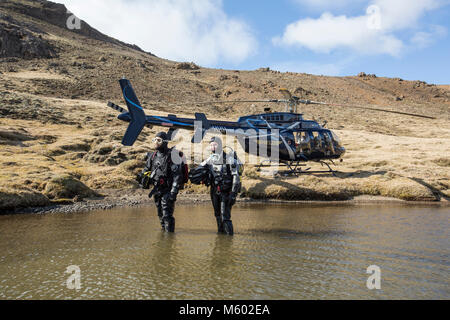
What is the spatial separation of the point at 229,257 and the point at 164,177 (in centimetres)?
275

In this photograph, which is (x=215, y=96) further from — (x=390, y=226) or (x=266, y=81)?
(x=390, y=226)

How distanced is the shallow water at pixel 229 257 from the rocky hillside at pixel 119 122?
13.3ft

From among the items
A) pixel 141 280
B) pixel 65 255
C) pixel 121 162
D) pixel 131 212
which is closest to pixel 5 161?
pixel 121 162

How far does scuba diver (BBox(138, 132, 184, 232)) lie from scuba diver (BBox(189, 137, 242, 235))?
362mm

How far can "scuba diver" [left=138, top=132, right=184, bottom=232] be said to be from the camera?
7.08m

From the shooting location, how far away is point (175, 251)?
541cm

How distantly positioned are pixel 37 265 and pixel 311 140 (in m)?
11.9

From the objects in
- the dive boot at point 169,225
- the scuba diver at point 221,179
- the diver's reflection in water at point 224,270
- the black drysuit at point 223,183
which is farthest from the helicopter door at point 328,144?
the diver's reflection in water at point 224,270

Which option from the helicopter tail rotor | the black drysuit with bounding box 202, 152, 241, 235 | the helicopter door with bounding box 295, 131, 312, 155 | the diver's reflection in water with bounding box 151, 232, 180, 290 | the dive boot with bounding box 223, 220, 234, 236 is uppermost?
the helicopter tail rotor

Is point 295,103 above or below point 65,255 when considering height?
above

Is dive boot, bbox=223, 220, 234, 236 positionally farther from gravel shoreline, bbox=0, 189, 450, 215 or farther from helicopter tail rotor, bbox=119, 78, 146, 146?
helicopter tail rotor, bbox=119, 78, 146, 146

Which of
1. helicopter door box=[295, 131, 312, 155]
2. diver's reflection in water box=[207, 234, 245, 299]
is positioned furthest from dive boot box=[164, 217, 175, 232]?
helicopter door box=[295, 131, 312, 155]

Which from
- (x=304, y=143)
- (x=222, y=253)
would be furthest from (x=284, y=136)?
(x=222, y=253)
